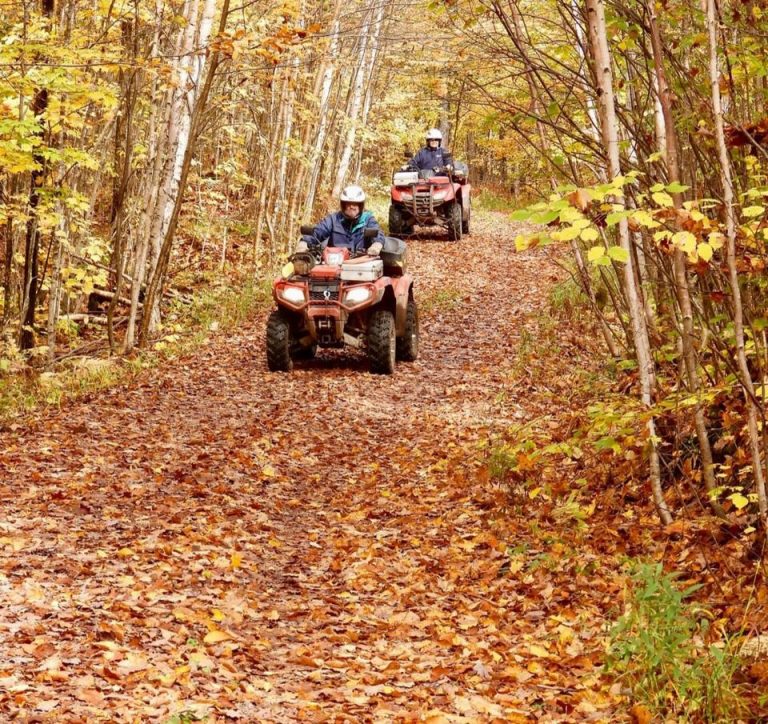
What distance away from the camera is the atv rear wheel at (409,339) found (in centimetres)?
1069

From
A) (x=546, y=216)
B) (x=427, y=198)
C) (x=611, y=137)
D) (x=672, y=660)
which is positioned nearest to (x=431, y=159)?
(x=427, y=198)

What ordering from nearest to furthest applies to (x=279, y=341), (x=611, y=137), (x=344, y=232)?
(x=611, y=137)
(x=279, y=341)
(x=344, y=232)

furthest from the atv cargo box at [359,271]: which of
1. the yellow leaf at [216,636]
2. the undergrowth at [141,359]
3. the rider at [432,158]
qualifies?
the rider at [432,158]

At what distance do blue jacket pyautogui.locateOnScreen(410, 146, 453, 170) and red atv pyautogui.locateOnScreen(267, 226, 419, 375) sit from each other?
8.93 meters

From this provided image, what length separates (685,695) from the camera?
3449 millimetres

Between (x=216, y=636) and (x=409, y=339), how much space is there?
6.61 m

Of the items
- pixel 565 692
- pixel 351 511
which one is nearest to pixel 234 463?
pixel 351 511

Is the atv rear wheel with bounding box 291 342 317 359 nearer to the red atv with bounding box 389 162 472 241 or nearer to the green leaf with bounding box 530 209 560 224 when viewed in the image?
the green leaf with bounding box 530 209 560 224

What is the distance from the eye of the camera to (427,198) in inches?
725

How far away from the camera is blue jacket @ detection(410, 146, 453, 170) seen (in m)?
18.9

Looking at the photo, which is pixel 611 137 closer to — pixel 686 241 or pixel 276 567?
pixel 686 241

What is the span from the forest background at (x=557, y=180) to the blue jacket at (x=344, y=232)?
6.22 feet

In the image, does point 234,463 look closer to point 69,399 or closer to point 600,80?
point 69,399

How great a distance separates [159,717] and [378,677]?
1.07 metres
